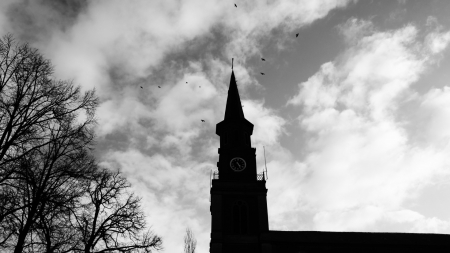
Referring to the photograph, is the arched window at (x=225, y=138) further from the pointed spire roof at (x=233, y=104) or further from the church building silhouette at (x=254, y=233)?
the pointed spire roof at (x=233, y=104)

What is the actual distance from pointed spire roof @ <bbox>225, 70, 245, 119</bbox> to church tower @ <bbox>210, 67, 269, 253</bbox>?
112 centimetres

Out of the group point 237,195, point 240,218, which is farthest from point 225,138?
point 240,218

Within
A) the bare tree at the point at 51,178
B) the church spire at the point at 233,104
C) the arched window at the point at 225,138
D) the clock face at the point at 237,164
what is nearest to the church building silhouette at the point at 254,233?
the clock face at the point at 237,164

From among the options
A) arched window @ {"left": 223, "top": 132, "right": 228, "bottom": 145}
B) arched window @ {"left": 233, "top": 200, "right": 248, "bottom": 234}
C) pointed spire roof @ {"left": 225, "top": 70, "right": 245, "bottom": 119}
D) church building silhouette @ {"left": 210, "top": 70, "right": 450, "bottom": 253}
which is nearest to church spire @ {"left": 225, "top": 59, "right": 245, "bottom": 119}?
pointed spire roof @ {"left": 225, "top": 70, "right": 245, "bottom": 119}

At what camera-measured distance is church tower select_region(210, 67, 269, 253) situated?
27000 millimetres

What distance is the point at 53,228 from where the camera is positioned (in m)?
10.6

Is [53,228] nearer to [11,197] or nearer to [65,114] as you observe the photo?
[11,197]

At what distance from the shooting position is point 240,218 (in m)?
28.3

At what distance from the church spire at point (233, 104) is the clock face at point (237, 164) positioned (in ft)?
15.6

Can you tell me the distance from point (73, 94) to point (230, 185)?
62.9ft

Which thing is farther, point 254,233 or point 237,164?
point 237,164

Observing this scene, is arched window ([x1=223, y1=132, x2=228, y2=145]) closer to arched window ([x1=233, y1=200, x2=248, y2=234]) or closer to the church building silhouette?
the church building silhouette

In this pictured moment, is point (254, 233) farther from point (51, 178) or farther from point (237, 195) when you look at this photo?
point (51, 178)

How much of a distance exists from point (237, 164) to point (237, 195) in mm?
2993
